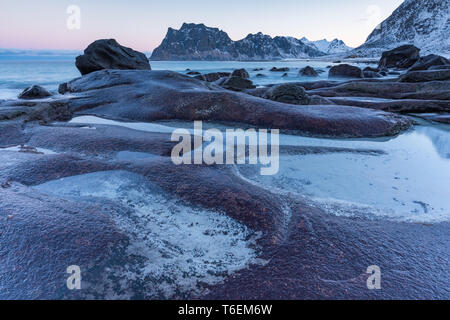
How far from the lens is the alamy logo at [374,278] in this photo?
1.51 meters

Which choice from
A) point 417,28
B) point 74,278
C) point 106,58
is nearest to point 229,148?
point 74,278

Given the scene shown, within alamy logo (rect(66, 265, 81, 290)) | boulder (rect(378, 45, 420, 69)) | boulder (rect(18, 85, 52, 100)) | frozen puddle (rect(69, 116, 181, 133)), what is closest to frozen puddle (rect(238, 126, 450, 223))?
alamy logo (rect(66, 265, 81, 290))

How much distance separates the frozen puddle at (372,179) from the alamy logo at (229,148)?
0.21 metres

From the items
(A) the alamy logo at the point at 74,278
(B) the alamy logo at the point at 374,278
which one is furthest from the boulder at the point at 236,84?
(A) the alamy logo at the point at 74,278

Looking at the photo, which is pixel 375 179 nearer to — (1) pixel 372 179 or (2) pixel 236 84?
(1) pixel 372 179

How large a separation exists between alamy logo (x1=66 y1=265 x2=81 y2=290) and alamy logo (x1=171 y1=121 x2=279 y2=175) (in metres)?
1.74

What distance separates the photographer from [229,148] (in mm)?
4109

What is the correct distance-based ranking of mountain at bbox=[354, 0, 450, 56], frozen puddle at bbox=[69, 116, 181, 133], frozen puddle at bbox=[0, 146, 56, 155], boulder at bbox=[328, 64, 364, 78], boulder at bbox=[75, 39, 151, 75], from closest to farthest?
frozen puddle at bbox=[0, 146, 56, 155], frozen puddle at bbox=[69, 116, 181, 133], boulder at bbox=[75, 39, 151, 75], boulder at bbox=[328, 64, 364, 78], mountain at bbox=[354, 0, 450, 56]

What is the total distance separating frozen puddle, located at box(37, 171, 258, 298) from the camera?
1.54 metres

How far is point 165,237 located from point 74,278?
0.62 metres

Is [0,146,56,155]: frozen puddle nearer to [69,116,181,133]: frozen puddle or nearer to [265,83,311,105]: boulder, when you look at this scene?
[69,116,181,133]: frozen puddle
